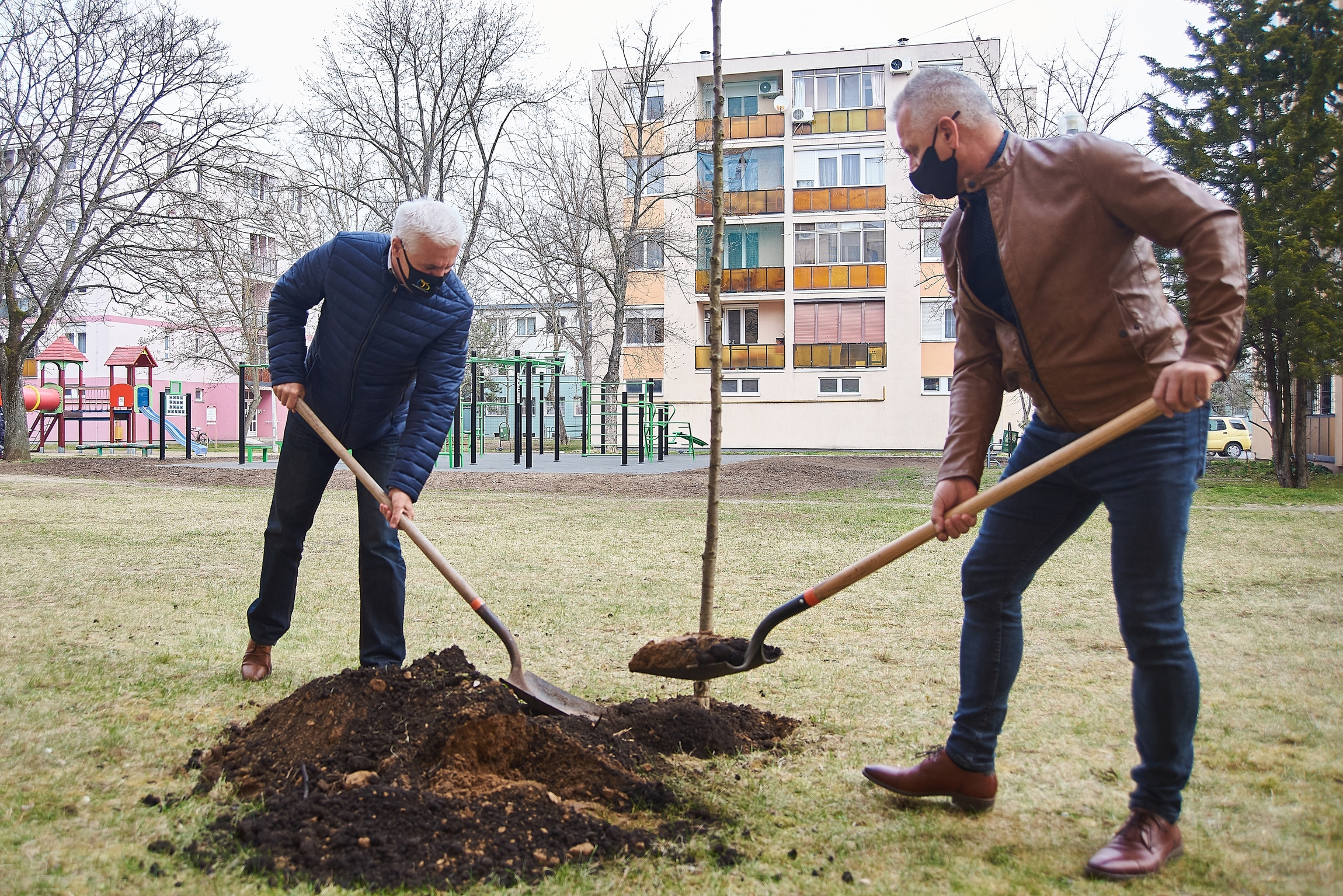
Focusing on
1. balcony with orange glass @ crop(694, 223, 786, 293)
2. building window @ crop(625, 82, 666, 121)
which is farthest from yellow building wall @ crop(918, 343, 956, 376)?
building window @ crop(625, 82, 666, 121)

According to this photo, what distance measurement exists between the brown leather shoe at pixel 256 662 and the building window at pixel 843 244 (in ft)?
109

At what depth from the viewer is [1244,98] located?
1623 centimetres

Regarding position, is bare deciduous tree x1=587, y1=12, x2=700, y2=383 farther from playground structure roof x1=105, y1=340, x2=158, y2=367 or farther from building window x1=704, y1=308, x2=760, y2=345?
playground structure roof x1=105, y1=340, x2=158, y2=367

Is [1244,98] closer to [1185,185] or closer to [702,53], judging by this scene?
[1185,185]

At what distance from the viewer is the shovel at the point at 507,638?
3234 millimetres

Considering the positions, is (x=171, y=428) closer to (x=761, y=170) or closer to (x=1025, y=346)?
(x=761, y=170)

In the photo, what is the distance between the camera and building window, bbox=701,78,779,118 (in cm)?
3650

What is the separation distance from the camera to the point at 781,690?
392 cm

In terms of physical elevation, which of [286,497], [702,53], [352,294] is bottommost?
[286,497]

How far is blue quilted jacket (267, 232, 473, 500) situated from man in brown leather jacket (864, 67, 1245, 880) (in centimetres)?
190

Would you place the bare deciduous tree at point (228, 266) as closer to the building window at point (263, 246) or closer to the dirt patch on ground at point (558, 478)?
the building window at point (263, 246)

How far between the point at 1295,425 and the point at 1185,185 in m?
17.0

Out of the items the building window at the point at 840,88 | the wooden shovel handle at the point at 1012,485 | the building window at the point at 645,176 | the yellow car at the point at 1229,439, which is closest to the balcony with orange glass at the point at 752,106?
the building window at the point at 840,88

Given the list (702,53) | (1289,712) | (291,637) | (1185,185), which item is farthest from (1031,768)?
(702,53)
